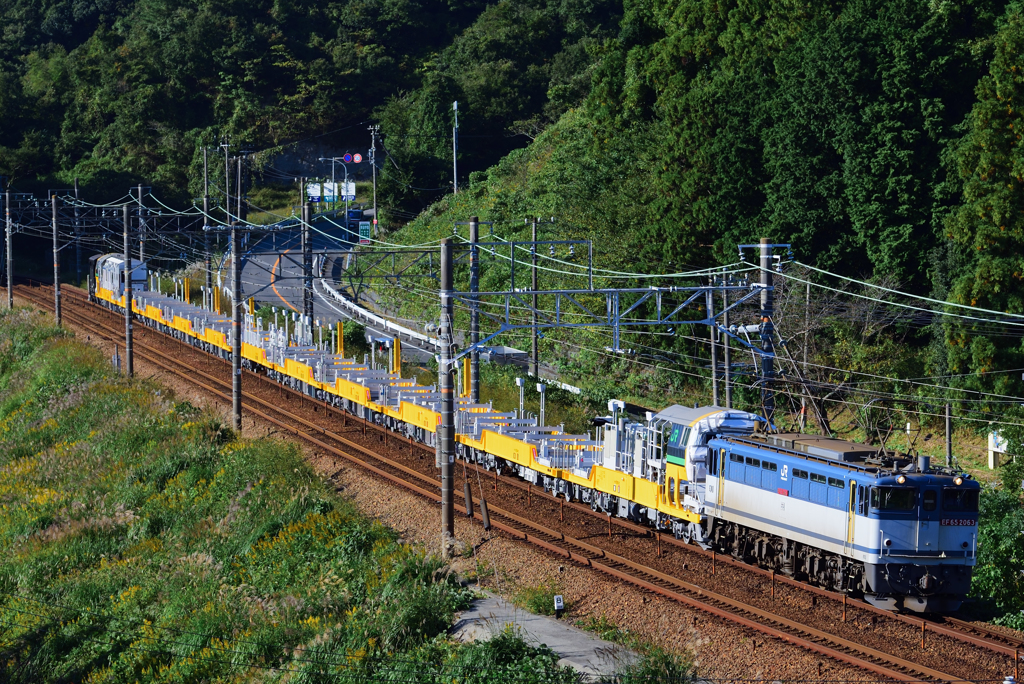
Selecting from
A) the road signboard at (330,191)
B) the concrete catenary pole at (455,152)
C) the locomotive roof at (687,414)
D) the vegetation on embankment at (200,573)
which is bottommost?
the vegetation on embankment at (200,573)

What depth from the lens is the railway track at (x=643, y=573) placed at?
17359 mm

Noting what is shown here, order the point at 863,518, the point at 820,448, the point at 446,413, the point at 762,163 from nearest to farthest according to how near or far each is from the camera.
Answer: the point at 863,518
the point at 820,448
the point at 446,413
the point at 762,163

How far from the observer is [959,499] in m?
19.5

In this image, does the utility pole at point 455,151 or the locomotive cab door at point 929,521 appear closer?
the locomotive cab door at point 929,521

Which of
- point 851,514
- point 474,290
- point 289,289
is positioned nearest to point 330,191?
point 289,289

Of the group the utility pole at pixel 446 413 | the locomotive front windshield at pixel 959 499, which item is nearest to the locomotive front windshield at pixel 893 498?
the locomotive front windshield at pixel 959 499

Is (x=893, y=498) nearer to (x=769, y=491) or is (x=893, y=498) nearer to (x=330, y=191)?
(x=769, y=491)

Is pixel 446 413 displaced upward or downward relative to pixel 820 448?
downward

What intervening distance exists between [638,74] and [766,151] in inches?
626

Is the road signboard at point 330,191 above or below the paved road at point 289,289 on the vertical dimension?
above

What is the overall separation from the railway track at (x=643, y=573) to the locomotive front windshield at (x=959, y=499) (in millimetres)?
1897

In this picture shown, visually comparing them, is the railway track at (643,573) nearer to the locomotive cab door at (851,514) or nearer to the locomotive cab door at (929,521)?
the locomotive cab door at (929,521)

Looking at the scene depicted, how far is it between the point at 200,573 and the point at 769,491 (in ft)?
42.8

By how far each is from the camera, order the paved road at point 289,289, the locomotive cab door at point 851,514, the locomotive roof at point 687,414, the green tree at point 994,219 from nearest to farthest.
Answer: the locomotive cab door at point 851,514 → the locomotive roof at point 687,414 → the green tree at point 994,219 → the paved road at point 289,289
